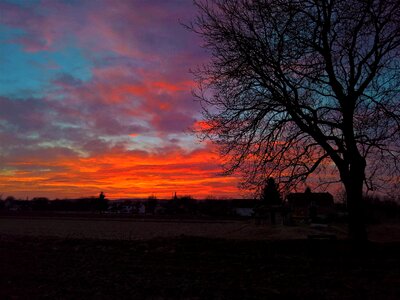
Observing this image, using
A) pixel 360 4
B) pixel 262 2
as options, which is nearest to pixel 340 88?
pixel 360 4

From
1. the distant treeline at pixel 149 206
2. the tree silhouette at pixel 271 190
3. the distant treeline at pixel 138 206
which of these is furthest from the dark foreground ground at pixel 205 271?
the distant treeline at pixel 138 206

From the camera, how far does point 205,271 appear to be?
1208 cm

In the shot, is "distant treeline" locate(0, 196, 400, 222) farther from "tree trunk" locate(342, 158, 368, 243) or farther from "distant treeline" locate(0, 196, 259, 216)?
"tree trunk" locate(342, 158, 368, 243)

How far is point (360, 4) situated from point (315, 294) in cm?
917

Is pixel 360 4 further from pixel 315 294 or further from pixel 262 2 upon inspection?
pixel 315 294

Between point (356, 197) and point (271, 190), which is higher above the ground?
point (271, 190)

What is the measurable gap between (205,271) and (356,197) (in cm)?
614

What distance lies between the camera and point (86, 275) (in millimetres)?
11641

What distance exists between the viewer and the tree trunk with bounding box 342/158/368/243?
15.0m

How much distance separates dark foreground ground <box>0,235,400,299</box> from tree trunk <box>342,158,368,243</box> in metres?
0.59

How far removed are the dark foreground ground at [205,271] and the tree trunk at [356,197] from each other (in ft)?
1.92

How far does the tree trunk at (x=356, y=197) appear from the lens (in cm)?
1502

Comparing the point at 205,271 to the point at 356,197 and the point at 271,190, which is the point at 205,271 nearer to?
the point at 271,190

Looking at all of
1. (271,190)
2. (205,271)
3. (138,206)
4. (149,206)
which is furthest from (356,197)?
(138,206)
